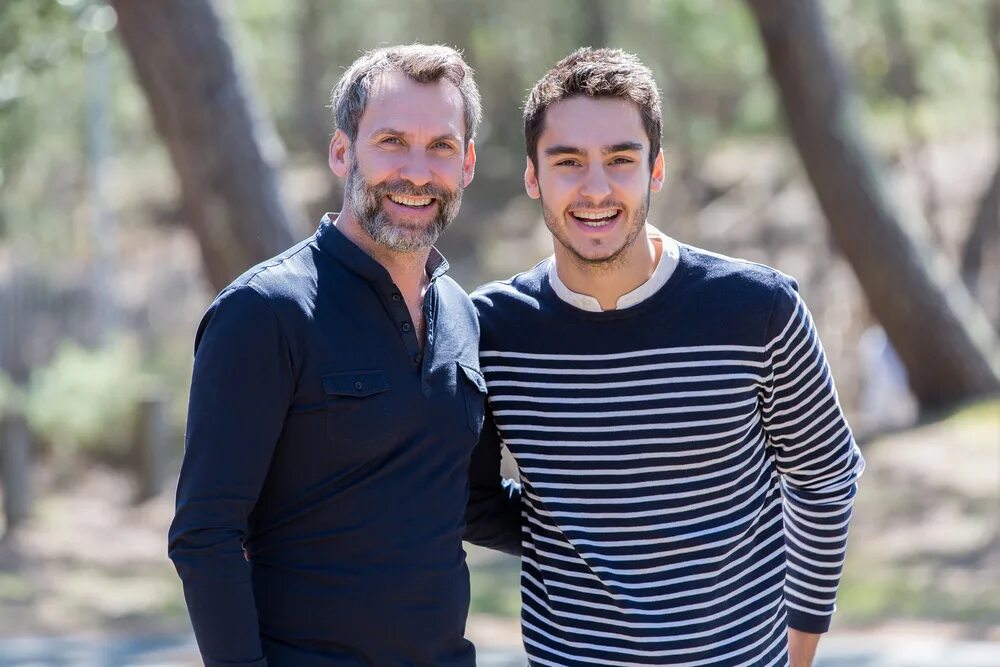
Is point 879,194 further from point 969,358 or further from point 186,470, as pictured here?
point 186,470

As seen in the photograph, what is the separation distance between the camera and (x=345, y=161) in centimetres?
279

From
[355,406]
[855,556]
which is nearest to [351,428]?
[355,406]

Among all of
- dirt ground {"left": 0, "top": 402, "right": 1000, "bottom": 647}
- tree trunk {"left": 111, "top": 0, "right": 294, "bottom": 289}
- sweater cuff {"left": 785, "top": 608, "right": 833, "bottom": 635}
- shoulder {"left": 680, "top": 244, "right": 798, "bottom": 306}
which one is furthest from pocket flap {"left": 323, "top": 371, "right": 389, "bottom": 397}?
dirt ground {"left": 0, "top": 402, "right": 1000, "bottom": 647}

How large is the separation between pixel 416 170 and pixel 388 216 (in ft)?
0.37

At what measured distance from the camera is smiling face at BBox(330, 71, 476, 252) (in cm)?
267

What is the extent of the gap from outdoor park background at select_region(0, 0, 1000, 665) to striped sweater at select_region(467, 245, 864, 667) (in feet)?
14.1

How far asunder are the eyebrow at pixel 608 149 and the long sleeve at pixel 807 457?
0.45 metres

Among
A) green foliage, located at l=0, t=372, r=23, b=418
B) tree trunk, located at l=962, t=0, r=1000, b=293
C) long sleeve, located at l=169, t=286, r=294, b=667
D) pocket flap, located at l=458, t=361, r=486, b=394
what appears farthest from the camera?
tree trunk, located at l=962, t=0, r=1000, b=293

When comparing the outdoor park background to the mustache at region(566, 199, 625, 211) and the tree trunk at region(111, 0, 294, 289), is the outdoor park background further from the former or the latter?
the mustache at region(566, 199, 625, 211)

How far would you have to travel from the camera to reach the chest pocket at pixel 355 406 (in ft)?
8.05

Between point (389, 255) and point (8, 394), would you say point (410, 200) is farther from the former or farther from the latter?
point (8, 394)

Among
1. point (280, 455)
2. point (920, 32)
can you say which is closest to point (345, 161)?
point (280, 455)

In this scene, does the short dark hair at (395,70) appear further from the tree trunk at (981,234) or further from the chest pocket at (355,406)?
the tree trunk at (981,234)

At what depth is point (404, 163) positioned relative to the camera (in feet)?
8.79
